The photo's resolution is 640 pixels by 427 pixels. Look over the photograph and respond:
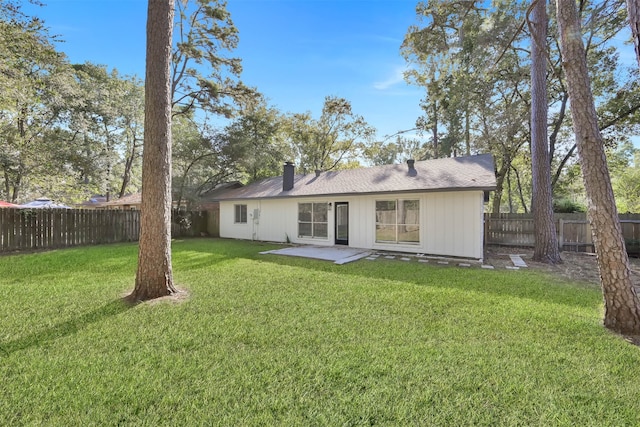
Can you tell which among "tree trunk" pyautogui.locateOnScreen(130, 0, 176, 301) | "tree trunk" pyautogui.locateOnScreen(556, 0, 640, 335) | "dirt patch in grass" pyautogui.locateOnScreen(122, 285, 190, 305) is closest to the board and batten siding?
"tree trunk" pyautogui.locateOnScreen(556, 0, 640, 335)

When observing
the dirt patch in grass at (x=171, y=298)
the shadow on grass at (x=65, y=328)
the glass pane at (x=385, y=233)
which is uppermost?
the glass pane at (x=385, y=233)

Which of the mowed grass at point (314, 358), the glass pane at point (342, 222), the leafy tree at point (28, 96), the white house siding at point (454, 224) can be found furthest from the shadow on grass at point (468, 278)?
the leafy tree at point (28, 96)

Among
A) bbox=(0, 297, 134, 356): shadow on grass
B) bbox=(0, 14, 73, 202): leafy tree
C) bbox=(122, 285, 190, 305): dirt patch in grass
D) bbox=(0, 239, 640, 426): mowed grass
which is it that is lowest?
bbox=(0, 239, 640, 426): mowed grass

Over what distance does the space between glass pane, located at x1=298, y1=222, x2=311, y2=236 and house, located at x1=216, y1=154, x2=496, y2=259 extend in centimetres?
4

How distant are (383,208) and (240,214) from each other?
7405 millimetres

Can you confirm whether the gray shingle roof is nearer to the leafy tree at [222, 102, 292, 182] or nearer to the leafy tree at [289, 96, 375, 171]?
the leafy tree at [222, 102, 292, 182]

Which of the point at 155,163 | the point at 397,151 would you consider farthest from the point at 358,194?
the point at 397,151

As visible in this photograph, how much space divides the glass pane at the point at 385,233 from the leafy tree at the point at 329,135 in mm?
14320

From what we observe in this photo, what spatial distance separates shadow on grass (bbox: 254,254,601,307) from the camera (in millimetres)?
4730

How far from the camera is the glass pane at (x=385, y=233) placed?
9359mm

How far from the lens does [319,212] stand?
11164 millimetres

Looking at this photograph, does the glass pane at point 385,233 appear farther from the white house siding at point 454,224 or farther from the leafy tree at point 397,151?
the leafy tree at point 397,151

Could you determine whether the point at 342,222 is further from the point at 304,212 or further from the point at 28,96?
the point at 28,96

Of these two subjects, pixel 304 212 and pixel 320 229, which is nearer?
pixel 320 229
